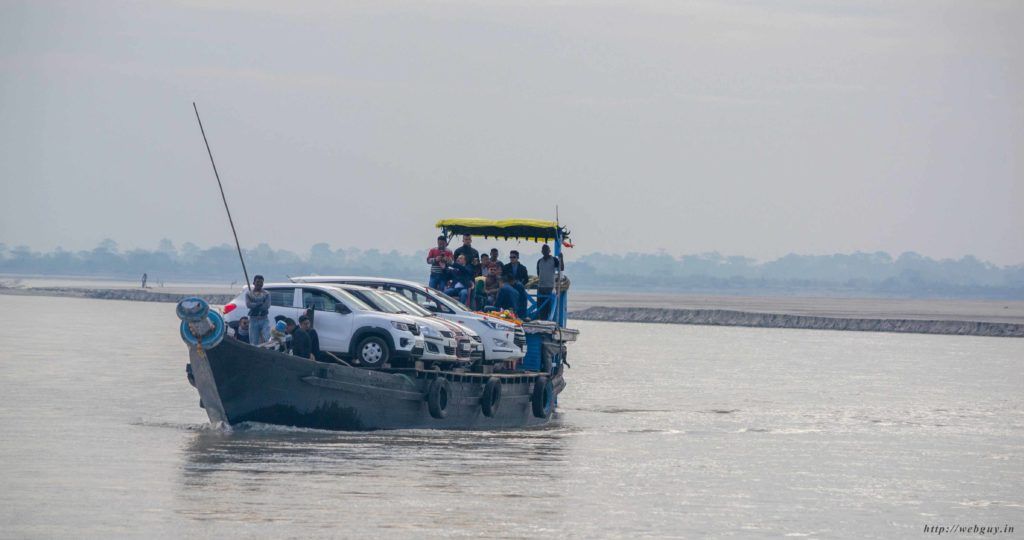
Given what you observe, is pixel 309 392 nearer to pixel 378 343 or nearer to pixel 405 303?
pixel 378 343

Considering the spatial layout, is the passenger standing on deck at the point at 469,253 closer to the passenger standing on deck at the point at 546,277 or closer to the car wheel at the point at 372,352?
the passenger standing on deck at the point at 546,277

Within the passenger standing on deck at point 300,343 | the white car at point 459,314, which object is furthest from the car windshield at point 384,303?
the passenger standing on deck at point 300,343

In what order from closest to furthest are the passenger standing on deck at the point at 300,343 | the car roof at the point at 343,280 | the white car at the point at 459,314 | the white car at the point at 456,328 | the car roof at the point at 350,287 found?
1. the passenger standing on deck at the point at 300,343
2. the car roof at the point at 350,287
3. the car roof at the point at 343,280
4. the white car at the point at 456,328
5. the white car at the point at 459,314

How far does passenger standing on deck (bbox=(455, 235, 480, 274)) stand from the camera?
106ft

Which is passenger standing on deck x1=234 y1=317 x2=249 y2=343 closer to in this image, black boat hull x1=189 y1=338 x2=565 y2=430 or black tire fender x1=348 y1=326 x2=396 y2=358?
black boat hull x1=189 y1=338 x2=565 y2=430

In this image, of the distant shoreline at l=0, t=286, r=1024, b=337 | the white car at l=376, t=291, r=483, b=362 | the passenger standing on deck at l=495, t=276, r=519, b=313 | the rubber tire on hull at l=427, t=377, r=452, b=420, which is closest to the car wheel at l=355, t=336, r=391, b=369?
the rubber tire on hull at l=427, t=377, r=452, b=420

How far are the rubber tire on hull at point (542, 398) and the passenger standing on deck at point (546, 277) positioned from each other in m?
2.01

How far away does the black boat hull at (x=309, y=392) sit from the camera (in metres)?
25.2

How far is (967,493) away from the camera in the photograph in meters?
23.3

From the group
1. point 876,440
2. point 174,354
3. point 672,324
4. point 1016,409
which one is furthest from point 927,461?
point 672,324

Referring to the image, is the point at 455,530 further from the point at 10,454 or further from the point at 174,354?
the point at 174,354

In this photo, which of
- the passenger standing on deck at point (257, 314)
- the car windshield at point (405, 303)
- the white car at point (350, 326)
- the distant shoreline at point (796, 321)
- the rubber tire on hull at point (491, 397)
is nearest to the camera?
the passenger standing on deck at point (257, 314)

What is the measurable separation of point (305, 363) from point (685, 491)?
6685 millimetres

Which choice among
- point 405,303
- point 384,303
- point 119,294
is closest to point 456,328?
point 405,303
